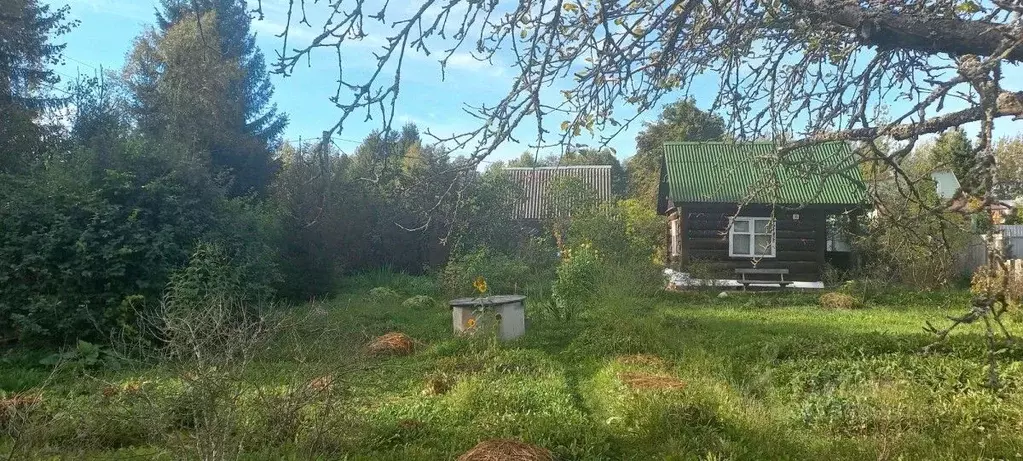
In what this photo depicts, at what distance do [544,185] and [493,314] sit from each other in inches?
520

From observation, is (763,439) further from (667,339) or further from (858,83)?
(667,339)

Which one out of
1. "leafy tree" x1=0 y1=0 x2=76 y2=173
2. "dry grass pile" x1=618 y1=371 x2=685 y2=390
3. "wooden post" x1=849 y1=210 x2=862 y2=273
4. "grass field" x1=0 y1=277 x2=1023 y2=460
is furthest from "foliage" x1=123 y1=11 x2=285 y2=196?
"wooden post" x1=849 y1=210 x2=862 y2=273

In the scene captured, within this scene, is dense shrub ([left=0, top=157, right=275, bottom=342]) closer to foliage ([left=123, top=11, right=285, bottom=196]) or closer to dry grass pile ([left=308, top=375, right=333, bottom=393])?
dry grass pile ([left=308, top=375, right=333, bottom=393])

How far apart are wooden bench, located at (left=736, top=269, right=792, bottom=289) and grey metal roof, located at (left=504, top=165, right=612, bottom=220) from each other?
475cm

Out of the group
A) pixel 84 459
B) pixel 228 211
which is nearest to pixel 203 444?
pixel 84 459

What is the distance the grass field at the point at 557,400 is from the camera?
12.7 ft

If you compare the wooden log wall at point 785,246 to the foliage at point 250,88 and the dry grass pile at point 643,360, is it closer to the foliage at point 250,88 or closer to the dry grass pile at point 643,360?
the dry grass pile at point 643,360

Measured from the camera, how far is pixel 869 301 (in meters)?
13.0

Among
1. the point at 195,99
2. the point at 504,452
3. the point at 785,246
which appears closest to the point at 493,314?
the point at 504,452

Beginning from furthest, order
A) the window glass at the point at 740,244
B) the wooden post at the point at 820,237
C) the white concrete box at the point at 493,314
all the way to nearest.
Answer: the window glass at the point at 740,244 < the wooden post at the point at 820,237 < the white concrete box at the point at 493,314

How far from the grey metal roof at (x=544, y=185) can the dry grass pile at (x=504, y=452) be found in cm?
898

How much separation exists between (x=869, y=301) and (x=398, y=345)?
9.68 metres

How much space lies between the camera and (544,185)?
70.6ft

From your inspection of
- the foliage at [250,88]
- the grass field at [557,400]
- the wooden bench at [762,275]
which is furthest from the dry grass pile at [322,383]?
the foliage at [250,88]
